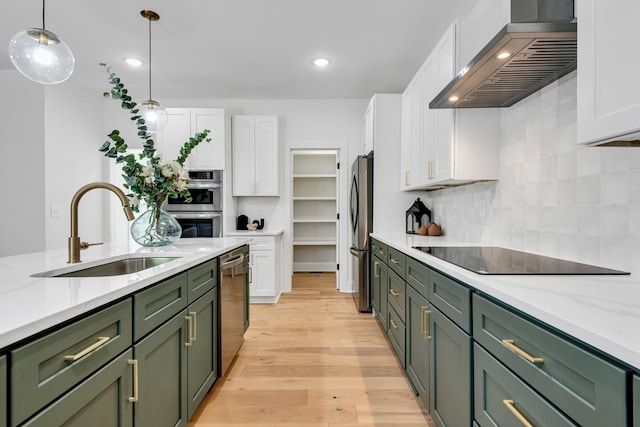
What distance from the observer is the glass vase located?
211cm

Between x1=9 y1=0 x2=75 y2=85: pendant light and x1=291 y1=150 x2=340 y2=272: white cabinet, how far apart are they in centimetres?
473

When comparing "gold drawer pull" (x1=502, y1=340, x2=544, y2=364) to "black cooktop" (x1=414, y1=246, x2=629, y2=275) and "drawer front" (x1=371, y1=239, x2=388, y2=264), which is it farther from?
"drawer front" (x1=371, y1=239, x2=388, y2=264)

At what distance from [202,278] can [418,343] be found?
1.25 meters

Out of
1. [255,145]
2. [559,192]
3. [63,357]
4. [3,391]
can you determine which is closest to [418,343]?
[559,192]

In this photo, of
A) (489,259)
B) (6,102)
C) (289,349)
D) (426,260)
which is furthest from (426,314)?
(6,102)

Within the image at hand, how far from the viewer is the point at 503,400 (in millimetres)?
1026

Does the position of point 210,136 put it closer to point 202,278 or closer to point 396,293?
point 202,278

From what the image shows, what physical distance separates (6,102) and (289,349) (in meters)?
4.14

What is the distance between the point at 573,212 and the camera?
1.59m

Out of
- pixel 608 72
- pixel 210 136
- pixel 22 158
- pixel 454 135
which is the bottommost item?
pixel 608 72

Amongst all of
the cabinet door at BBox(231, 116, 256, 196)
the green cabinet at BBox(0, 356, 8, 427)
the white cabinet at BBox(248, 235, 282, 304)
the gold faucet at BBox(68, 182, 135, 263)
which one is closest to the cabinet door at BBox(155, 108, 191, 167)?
the cabinet door at BBox(231, 116, 256, 196)

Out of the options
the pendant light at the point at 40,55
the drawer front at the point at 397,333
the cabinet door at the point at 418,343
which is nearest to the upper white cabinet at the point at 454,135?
the cabinet door at the point at 418,343

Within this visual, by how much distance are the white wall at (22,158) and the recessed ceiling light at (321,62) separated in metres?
3.09

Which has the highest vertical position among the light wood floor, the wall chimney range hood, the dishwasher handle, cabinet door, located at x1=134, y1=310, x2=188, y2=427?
the wall chimney range hood
